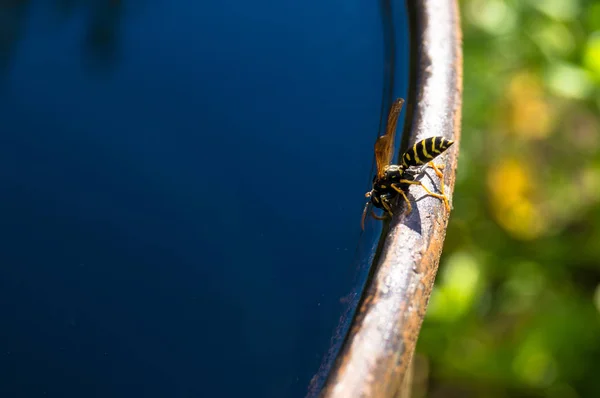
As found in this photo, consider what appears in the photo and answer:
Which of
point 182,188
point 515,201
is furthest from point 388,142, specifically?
point 515,201

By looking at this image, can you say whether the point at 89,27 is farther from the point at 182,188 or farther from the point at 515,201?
the point at 515,201

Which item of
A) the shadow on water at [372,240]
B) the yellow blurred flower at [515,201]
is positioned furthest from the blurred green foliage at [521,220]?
the shadow on water at [372,240]

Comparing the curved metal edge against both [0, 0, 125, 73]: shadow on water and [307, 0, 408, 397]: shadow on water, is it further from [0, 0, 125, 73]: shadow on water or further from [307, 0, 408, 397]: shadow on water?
[0, 0, 125, 73]: shadow on water

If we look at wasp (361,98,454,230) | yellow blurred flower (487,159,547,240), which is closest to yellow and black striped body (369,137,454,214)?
wasp (361,98,454,230)

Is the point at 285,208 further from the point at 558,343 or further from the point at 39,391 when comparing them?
the point at 558,343

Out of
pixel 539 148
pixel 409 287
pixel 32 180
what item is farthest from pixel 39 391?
pixel 539 148

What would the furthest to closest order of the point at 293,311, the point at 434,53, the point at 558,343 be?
1. the point at 558,343
2. the point at 434,53
3. the point at 293,311
